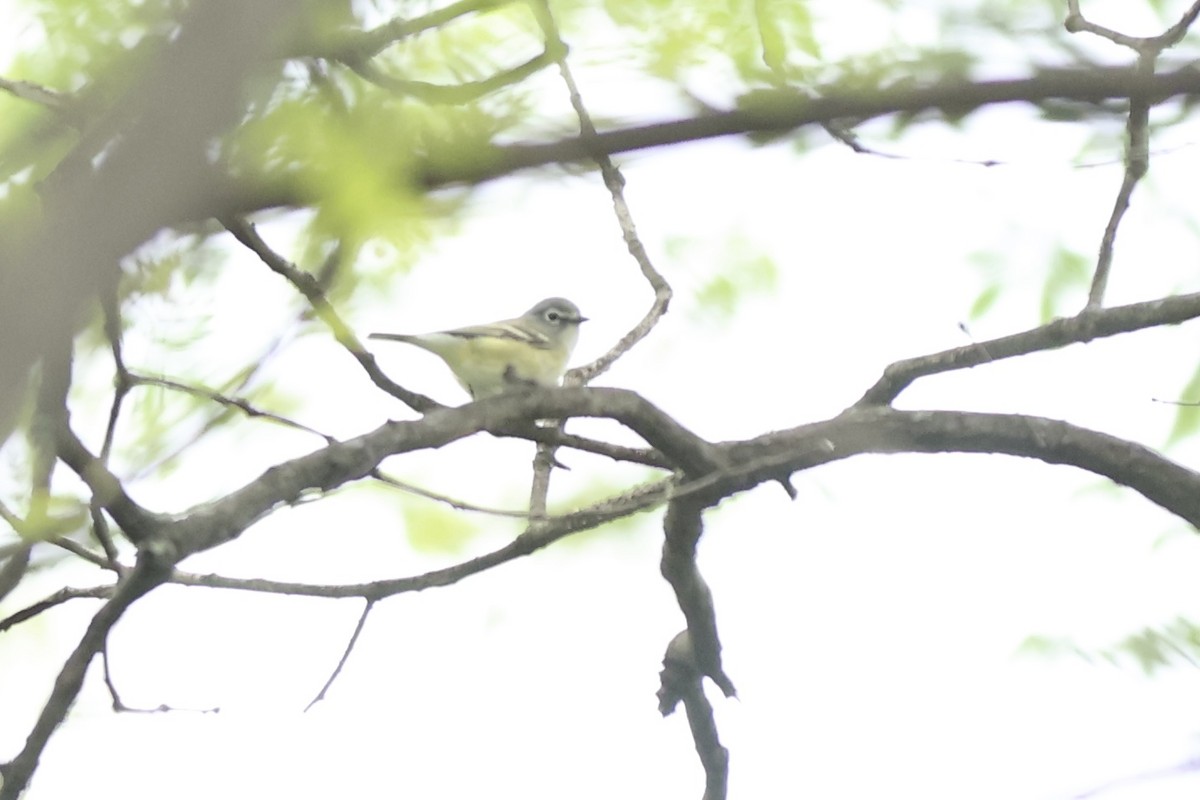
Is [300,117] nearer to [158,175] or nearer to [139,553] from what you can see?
[158,175]

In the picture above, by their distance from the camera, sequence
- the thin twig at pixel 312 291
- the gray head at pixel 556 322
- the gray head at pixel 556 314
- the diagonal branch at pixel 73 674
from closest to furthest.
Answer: the diagonal branch at pixel 73 674
the thin twig at pixel 312 291
the gray head at pixel 556 322
the gray head at pixel 556 314

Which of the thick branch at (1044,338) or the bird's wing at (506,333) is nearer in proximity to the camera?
the thick branch at (1044,338)

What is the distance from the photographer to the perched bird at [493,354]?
6.63 m

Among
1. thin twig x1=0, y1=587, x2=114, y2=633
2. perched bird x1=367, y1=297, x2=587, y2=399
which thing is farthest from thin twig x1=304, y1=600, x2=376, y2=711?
perched bird x1=367, y1=297, x2=587, y2=399

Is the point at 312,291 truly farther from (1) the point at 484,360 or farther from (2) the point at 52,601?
(1) the point at 484,360

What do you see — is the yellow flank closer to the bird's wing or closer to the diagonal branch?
the bird's wing

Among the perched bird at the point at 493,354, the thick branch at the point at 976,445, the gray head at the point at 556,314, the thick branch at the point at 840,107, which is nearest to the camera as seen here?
the thick branch at the point at 840,107

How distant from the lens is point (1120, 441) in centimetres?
389

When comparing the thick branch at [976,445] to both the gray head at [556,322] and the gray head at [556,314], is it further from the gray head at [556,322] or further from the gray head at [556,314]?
the gray head at [556,314]

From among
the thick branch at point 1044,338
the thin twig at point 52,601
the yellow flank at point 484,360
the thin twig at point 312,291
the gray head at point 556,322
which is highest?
the gray head at point 556,322

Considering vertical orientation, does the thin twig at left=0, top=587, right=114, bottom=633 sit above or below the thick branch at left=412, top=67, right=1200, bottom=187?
above

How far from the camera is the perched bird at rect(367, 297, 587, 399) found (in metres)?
6.63

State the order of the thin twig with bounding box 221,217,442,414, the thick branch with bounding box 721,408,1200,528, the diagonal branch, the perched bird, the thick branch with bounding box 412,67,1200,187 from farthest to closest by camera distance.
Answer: the perched bird
the thick branch with bounding box 721,408,1200,528
the thin twig with bounding box 221,217,442,414
the diagonal branch
the thick branch with bounding box 412,67,1200,187

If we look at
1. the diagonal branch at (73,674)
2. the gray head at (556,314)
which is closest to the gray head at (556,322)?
the gray head at (556,314)
